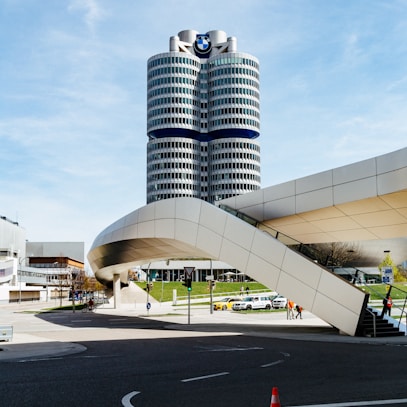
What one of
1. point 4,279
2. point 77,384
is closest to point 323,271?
point 77,384

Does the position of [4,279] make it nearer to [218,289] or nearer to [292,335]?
[218,289]

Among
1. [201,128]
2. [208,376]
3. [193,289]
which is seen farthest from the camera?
[201,128]

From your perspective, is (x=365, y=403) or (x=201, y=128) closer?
(x=365, y=403)

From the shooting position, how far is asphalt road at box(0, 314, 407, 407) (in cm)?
934

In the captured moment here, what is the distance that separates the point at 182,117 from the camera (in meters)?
186

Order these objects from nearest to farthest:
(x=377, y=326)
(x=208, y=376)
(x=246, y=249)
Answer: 1. (x=208, y=376)
2. (x=377, y=326)
3. (x=246, y=249)

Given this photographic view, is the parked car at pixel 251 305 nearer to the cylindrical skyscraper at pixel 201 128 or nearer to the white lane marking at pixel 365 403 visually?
the white lane marking at pixel 365 403

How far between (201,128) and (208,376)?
596 ft

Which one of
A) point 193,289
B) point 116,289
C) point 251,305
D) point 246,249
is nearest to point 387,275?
point 246,249

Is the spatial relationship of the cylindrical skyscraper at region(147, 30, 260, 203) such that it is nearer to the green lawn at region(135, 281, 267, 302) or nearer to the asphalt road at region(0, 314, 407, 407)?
the green lawn at region(135, 281, 267, 302)

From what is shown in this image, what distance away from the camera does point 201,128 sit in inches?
7534

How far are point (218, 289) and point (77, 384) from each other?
3331 inches

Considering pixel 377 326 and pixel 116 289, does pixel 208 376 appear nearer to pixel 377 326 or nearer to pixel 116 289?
pixel 377 326

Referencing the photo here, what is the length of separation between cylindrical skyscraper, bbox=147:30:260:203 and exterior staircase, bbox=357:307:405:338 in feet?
523
